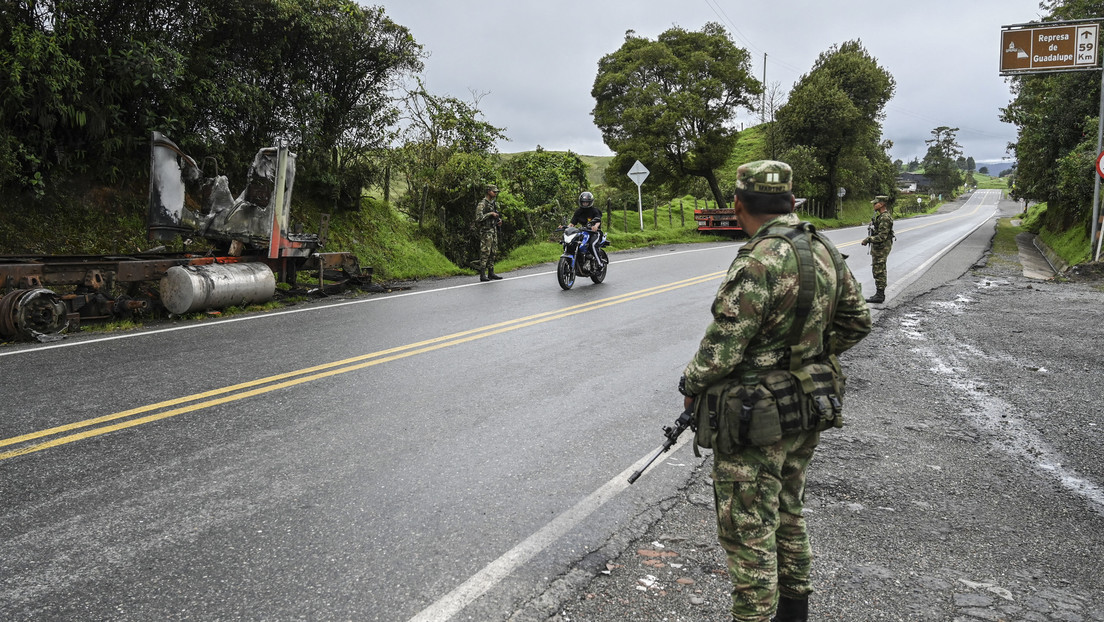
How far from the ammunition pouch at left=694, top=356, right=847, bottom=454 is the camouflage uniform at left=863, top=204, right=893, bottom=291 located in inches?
405

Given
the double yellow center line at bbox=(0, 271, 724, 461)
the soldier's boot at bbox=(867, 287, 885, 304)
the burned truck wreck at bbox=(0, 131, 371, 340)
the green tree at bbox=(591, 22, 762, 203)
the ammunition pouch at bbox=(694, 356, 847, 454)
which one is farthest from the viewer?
the green tree at bbox=(591, 22, 762, 203)

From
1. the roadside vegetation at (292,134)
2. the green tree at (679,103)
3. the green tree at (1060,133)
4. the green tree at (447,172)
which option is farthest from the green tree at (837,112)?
the green tree at (447,172)

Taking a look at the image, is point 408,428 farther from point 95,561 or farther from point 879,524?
point 879,524

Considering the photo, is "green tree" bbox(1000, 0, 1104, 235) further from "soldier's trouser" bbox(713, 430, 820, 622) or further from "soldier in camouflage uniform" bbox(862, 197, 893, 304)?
"soldier's trouser" bbox(713, 430, 820, 622)

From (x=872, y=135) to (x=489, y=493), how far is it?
61.5m

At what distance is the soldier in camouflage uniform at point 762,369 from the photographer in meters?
2.59

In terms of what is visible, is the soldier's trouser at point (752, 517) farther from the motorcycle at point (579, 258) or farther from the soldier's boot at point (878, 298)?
the motorcycle at point (579, 258)

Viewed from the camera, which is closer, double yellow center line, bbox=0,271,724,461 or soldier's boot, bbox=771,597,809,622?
soldier's boot, bbox=771,597,809,622

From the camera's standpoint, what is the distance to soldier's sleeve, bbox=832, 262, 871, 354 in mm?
2857

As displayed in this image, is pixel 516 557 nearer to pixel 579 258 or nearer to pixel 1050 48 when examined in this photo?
pixel 579 258

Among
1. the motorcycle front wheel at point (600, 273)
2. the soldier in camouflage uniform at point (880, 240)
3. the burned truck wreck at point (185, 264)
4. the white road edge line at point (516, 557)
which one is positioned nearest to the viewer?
the white road edge line at point (516, 557)

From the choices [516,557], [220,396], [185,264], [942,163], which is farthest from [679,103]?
[942,163]

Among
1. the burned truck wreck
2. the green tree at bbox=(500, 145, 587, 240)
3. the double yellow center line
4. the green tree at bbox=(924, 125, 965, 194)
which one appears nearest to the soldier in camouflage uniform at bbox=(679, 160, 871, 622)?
the double yellow center line

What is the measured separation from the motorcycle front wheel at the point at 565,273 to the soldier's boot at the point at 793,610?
10.2m
